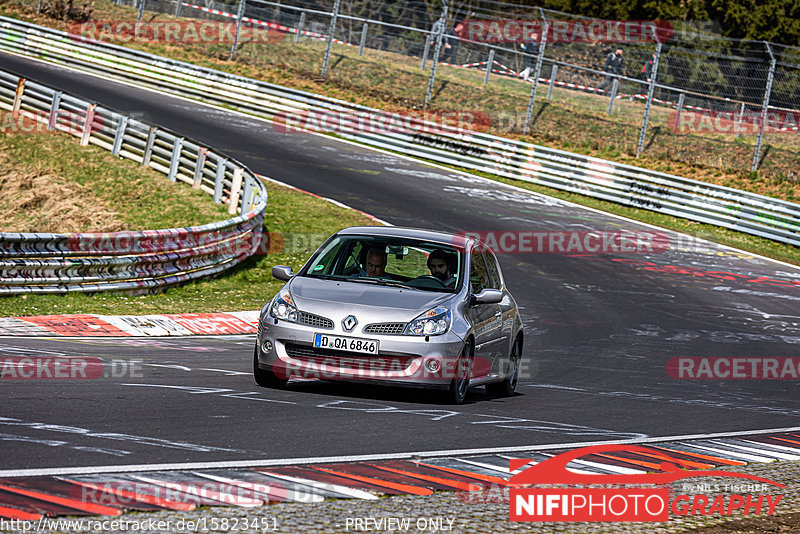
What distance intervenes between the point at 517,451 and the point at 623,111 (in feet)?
92.9

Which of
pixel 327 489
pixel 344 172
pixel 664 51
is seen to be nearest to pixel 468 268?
pixel 327 489

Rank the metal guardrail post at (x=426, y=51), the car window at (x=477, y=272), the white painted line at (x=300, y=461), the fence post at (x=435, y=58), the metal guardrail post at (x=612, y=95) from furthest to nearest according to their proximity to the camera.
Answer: the metal guardrail post at (x=426, y=51) < the metal guardrail post at (x=612, y=95) < the fence post at (x=435, y=58) < the car window at (x=477, y=272) < the white painted line at (x=300, y=461)

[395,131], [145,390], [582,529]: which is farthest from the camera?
[395,131]

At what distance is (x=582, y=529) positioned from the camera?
5.17m

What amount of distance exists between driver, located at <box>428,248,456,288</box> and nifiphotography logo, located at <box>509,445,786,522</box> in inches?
115

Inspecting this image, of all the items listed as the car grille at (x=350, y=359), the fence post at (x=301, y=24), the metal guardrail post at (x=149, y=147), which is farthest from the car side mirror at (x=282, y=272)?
the fence post at (x=301, y=24)

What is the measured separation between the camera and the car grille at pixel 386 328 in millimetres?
8555

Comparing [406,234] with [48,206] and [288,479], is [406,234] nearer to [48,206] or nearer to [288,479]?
[288,479]

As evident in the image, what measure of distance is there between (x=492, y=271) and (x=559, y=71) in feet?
82.0

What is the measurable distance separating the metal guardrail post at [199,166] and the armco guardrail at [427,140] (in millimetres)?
10537

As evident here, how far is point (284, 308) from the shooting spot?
8.88 meters

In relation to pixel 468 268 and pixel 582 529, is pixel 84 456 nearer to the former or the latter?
pixel 582 529

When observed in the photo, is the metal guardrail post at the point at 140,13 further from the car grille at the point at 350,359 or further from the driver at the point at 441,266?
the car grille at the point at 350,359

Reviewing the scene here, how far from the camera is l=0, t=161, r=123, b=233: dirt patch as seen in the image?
19.6 m
